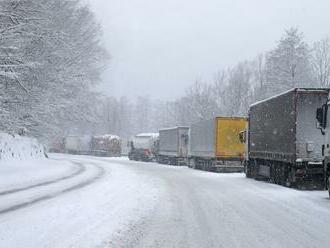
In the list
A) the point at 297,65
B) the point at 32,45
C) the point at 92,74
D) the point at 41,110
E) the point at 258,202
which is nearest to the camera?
the point at 258,202

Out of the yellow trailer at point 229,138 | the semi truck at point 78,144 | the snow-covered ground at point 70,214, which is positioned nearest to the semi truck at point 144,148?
the semi truck at point 78,144

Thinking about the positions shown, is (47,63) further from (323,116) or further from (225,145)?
(323,116)

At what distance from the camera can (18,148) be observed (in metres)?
39.6

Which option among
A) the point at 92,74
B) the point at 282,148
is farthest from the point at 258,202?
the point at 92,74

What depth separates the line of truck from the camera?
23953 millimetres

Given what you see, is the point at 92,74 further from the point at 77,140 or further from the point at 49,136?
the point at 77,140

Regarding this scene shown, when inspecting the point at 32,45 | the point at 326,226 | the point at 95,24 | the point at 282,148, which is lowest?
the point at 326,226

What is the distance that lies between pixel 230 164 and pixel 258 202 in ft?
77.4

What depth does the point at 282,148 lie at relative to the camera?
25844mm

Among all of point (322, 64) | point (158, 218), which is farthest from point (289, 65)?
point (158, 218)

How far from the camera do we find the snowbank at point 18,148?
119 feet

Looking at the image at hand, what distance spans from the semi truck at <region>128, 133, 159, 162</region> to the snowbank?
81.8 ft

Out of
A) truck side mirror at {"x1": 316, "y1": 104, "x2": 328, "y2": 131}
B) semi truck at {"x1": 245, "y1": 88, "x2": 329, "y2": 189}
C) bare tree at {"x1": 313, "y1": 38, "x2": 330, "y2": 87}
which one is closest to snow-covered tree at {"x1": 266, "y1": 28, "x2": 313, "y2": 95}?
bare tree at {"x1": 313, "y1": 38, "x2": 330, "y2": 87}

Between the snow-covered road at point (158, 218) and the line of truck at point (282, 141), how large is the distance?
315cm
